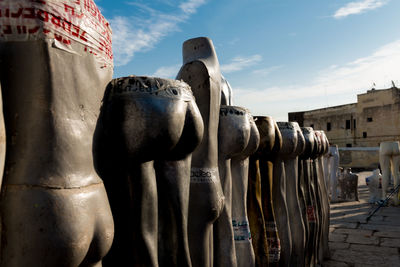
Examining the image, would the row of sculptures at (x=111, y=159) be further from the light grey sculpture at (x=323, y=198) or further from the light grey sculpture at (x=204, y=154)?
the light grey sculpture at (x=323, y=198)

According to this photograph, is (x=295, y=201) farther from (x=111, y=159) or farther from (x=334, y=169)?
(x=334, y=169)

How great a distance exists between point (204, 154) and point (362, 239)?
4.58 metres

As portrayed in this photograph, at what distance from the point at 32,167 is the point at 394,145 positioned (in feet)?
29.4

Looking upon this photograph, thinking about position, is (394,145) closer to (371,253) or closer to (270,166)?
(371,253)

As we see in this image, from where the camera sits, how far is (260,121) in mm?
2293

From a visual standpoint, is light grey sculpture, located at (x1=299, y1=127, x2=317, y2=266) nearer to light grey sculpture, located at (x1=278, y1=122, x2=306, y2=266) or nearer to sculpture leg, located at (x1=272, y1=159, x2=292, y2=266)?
light grey sculpture, located at (x1=278, y1=122, x2=306, y2=266)

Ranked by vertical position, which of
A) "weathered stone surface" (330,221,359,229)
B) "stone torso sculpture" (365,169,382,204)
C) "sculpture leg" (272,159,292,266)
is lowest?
"weathered stone surface" (330,221,359,229)

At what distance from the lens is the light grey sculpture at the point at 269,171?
2281 mm

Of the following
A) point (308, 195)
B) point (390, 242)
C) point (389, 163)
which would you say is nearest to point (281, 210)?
point (308, 195)

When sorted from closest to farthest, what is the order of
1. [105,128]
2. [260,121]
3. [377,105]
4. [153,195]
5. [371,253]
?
[105,128] < [153,195] < [260,121] < [371,253] < [377,105]

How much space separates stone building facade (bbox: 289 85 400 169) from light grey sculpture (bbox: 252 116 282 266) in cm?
2016

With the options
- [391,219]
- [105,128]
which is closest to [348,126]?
[391,219]

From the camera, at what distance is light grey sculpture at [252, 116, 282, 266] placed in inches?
89.8

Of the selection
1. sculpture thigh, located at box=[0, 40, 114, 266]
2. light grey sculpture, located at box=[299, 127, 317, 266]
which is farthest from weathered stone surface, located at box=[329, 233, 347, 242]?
sculpture thigh, located at box=[0, 40, 114, 266]
